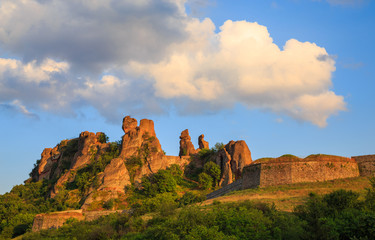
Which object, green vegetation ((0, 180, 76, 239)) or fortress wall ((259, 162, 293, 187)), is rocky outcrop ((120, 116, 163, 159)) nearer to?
green vegetation ((0, 180, 76, 239))

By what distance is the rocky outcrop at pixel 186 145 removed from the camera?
89562mm

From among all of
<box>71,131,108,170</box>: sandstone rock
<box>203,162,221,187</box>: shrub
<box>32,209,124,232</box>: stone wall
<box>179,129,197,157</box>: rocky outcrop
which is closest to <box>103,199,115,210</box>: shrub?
<box>32,209,124,232</box>: stone wall

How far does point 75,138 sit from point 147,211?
163 feet

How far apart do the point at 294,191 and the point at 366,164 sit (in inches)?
493

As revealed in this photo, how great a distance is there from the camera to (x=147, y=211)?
172 ft

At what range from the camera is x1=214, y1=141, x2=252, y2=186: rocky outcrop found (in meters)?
72.1

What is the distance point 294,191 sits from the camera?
46312 millimetres

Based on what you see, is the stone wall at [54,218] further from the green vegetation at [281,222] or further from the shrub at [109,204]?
the green vegetation at [281,222]

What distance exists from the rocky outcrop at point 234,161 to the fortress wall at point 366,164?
23803 millimetres

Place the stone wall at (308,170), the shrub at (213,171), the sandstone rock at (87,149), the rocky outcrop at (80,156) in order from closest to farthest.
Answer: the stone wall at (308,170)
the shrub at (213,171)
the rocky outcrop at (80,156)
the sandstone rock at (87,149)

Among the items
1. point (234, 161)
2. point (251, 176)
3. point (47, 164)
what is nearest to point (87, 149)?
point (47, 164)

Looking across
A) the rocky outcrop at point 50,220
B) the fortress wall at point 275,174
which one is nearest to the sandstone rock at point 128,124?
the rocky outcrop at point 50,220

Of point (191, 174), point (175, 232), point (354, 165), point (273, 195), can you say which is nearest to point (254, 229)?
point (175, 232)

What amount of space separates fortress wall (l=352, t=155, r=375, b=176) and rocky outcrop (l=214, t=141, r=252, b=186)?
78.1 feet
